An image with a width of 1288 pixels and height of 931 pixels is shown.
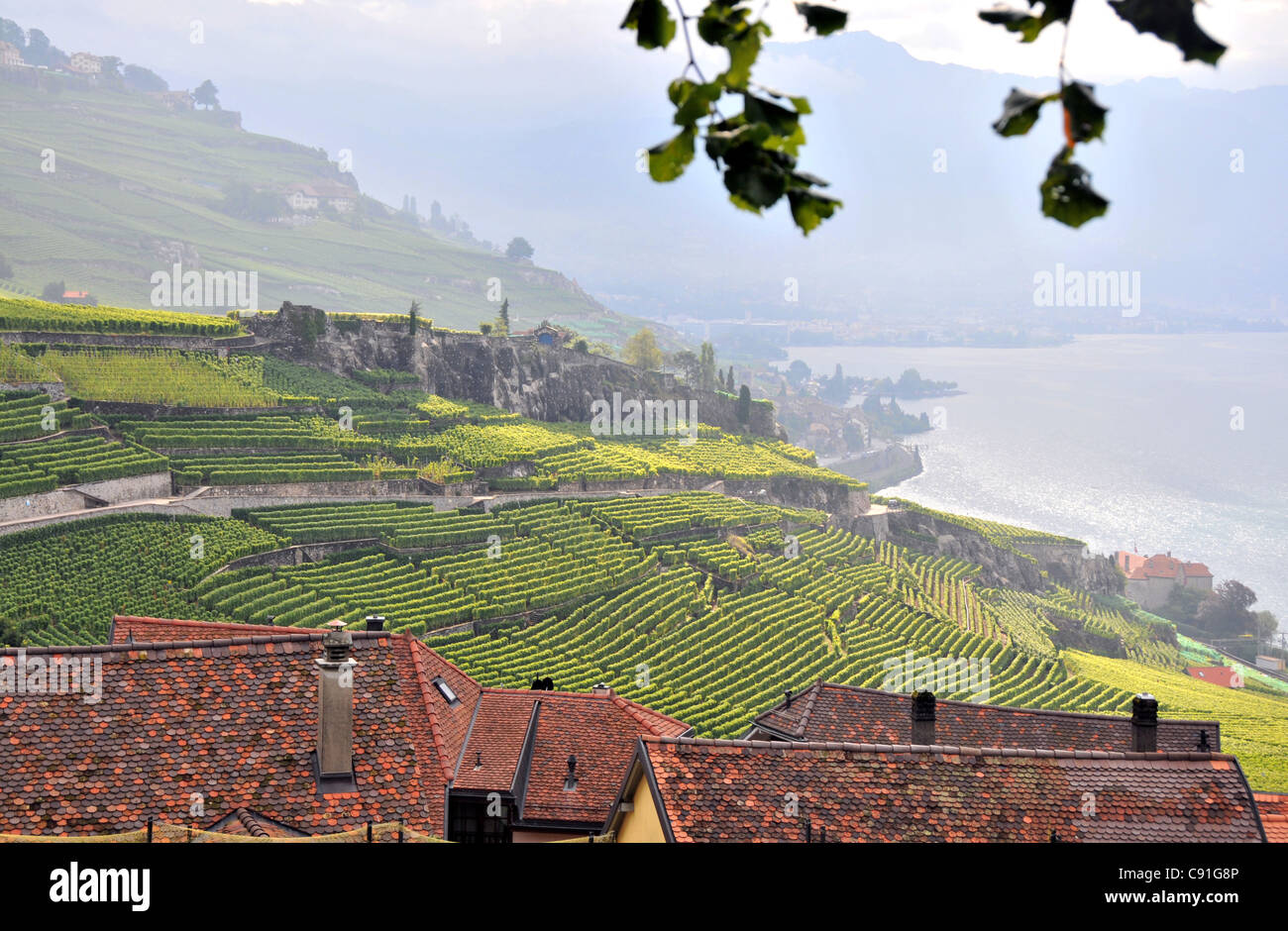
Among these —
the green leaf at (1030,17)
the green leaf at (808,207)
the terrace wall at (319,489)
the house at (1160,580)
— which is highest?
the green leaf at (1030,17)

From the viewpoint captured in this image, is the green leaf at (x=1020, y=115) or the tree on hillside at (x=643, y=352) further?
the tree on hillside at (x=643, y=352)

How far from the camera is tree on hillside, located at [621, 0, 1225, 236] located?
3195mm

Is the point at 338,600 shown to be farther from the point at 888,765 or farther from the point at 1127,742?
the point at 888,765

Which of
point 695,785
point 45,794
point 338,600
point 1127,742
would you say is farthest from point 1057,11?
point 338,600

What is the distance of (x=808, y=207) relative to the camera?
3475mm

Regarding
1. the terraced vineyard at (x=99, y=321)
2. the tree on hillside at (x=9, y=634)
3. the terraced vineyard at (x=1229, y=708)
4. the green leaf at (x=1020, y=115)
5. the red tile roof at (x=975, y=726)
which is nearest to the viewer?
the green leaf at (x=1020, y=115)

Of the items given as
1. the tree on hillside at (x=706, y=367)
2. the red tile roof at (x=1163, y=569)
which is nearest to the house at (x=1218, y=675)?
the red tile roof at (x=1163, y=569)

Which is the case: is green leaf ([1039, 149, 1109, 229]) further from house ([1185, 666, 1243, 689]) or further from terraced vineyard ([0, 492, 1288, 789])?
house ([1185, 666, 1243, 689])

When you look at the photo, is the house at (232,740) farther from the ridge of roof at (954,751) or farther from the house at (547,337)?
the house at (547,337)

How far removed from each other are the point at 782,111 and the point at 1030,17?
74cm
